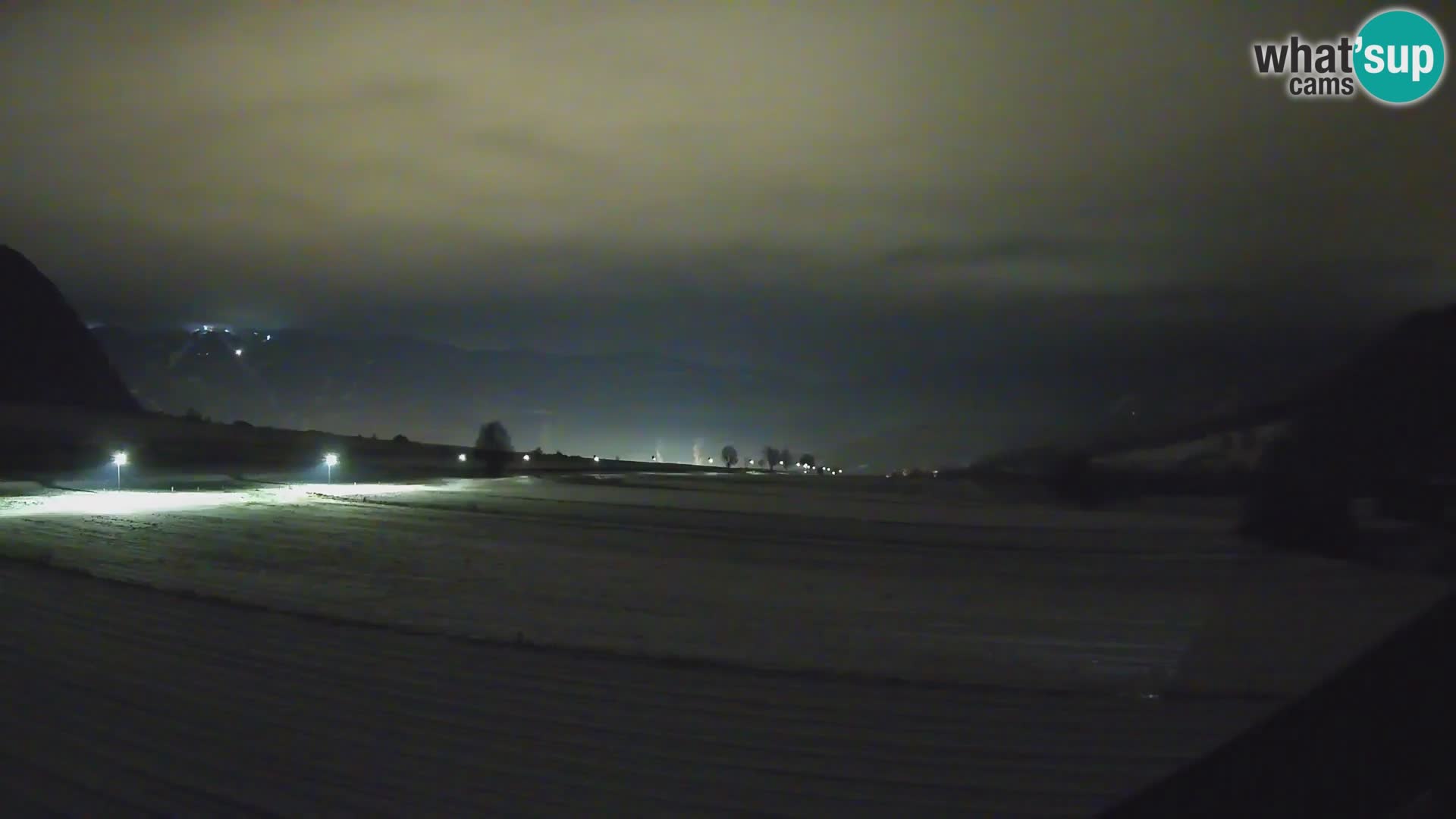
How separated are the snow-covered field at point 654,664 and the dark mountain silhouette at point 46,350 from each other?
72742 mm

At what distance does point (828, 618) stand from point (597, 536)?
7791mm

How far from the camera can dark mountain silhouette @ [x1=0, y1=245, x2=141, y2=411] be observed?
257 ft

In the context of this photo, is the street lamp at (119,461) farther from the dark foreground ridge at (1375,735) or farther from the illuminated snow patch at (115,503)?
the dark foreground ridge at (1375,735)

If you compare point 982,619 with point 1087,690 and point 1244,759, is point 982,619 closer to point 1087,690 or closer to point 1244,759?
point 1087,690

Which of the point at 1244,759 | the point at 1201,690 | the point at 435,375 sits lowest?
the point at 1201,690

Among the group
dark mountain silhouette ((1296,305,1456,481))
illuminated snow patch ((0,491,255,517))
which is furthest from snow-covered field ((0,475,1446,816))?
illuminated snow patch ((0,491,255,517))

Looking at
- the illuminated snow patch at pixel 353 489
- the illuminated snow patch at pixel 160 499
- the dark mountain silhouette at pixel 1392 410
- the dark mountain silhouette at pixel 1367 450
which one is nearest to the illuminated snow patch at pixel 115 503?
the illuminated snow patch at pixel 160 499

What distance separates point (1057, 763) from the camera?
18.6ft

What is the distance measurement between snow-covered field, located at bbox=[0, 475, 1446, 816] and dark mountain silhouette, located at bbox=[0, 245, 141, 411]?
72.7 meters

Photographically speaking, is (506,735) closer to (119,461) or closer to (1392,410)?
(1392,410)

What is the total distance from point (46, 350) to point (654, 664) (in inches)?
3650

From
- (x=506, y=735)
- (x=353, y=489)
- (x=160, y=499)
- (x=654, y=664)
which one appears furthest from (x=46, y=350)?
(x=506, y=735)

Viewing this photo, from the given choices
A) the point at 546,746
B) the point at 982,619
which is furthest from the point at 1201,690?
the point at 546,746

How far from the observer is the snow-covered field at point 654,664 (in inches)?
209
